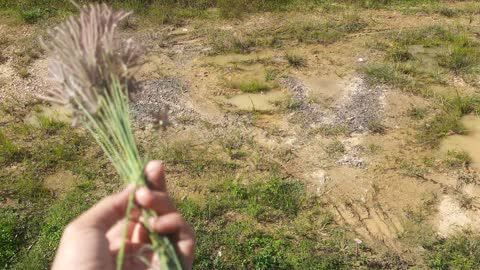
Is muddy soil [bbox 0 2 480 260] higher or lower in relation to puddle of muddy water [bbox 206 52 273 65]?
lower

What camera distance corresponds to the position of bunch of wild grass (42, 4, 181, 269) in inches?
81.2

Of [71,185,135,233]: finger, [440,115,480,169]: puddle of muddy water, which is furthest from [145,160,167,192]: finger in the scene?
[440,115,480,169]: puddle of muddy water

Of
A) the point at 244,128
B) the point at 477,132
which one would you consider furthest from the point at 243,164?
the point at 477,132

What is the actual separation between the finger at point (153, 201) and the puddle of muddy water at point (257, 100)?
312 centimetres

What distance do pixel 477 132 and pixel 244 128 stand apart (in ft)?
6.89

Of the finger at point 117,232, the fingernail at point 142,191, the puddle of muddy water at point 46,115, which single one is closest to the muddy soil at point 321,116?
the puddle of muddy water at point 46,115

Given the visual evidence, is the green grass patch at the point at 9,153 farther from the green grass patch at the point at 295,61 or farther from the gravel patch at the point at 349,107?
the green grass patch at the point at 295,61

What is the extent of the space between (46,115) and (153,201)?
348cm

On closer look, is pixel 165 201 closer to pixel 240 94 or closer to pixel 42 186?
pixel 42 186

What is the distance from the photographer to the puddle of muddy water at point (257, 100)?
5.09 metres

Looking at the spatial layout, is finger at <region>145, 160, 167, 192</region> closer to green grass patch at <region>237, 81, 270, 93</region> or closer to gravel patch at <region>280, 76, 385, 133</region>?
gravel patch at <region>280, 76, 385, 133</region>

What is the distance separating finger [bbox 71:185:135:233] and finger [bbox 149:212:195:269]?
18cm

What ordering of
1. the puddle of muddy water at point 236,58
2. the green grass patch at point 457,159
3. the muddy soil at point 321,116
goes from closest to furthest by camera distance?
the muddy soil at point 321,116 < the green grass patch at point 457,159 < the puddle of muddy water at point 236,58

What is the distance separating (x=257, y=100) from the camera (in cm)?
520
